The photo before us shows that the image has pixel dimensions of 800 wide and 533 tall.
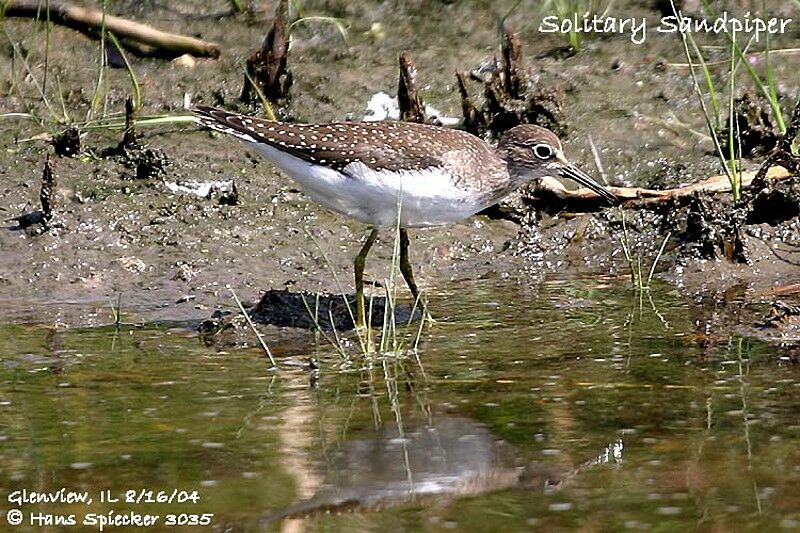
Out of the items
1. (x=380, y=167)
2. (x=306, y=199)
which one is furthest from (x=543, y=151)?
(x=306, y=199)

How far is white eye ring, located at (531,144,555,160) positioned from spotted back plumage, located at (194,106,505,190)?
32 centimetres

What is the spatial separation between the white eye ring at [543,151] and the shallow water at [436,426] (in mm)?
1037

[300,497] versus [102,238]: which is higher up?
[102,238]

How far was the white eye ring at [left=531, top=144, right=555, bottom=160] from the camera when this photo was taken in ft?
26.6

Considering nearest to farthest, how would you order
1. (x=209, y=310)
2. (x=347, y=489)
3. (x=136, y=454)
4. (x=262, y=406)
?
(x=347, y=489) < (x=136, y=454) < (x=262, y=406) < (x=209, y=310)

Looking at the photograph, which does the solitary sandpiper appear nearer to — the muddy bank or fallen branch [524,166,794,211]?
the muddy bank

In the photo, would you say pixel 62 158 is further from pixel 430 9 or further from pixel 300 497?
pixel 300 497

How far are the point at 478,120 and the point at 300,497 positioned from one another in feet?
17.0

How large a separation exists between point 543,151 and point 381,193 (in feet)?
3.73

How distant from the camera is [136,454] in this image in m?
5.23

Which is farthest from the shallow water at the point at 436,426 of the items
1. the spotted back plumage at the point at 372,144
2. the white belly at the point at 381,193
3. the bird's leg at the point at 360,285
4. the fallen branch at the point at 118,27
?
the fallen branch at the point at 118,27

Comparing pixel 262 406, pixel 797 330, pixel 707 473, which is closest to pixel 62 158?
pixel 262 406

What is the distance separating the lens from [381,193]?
24.5ft

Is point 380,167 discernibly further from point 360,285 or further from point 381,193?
point 360,285
